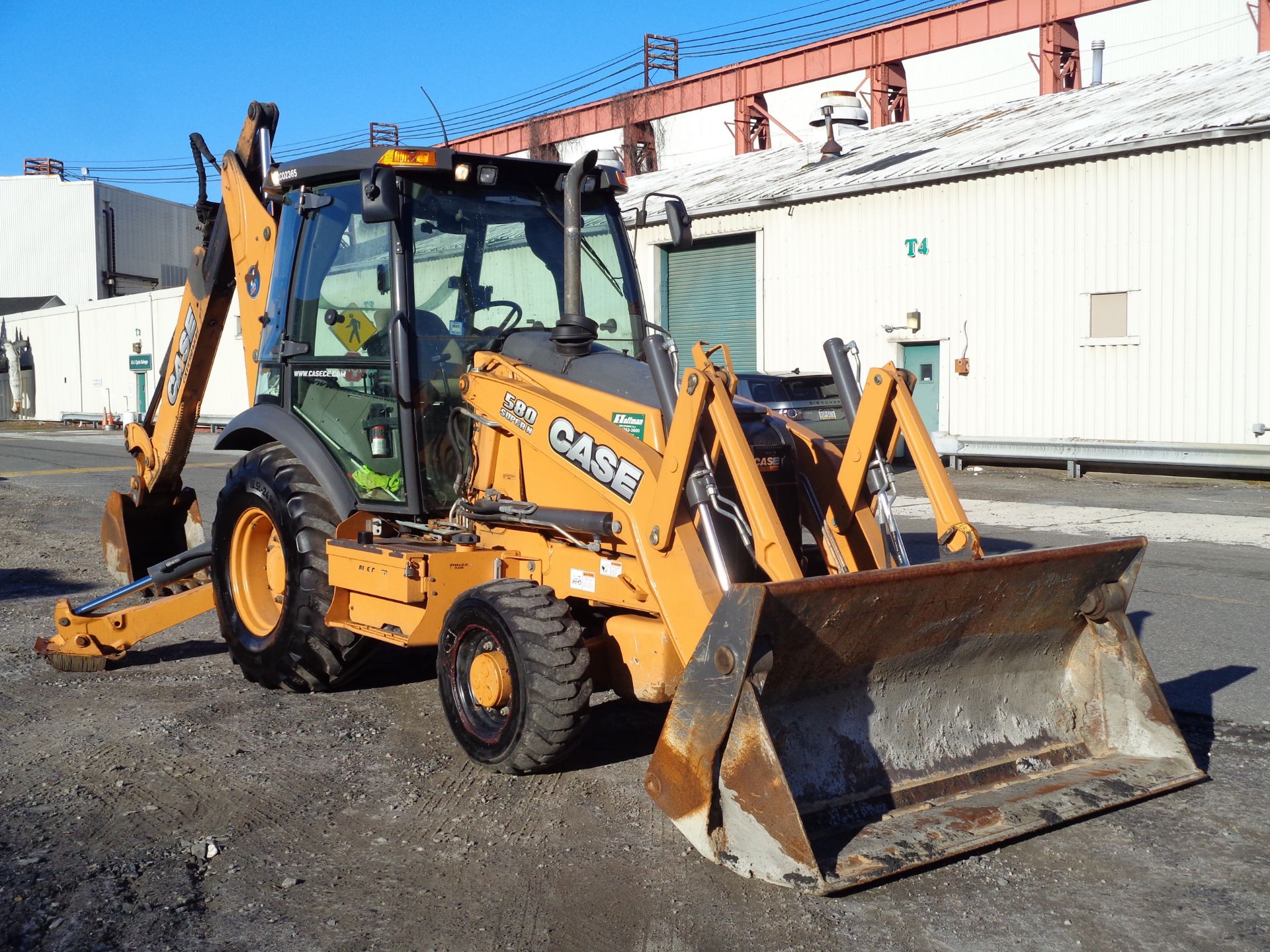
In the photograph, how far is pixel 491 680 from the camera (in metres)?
4.81

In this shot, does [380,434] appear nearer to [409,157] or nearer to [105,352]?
[409,157]

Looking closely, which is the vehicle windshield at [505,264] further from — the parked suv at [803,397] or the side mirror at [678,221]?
the parked suv at [803,397]

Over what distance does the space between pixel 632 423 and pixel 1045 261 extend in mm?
15834

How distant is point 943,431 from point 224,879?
1805 centimetres

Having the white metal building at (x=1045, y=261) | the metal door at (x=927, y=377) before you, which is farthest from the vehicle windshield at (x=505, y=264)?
the metal door at (x=927, y=377)

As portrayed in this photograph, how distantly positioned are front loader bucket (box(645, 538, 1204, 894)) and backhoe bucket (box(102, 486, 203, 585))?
5.47 meters

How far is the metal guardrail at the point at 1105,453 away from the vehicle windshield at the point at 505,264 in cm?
1129

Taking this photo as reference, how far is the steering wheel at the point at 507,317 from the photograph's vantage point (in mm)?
5914

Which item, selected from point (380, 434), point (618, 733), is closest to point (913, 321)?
point (380, 434)

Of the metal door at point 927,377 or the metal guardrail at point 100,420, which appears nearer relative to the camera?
the metal door at point 927,377

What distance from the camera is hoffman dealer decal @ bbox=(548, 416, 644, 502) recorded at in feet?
15.7

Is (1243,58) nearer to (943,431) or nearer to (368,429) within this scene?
(943,431)

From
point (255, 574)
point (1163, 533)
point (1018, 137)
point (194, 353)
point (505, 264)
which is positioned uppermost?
point (1018, 137)

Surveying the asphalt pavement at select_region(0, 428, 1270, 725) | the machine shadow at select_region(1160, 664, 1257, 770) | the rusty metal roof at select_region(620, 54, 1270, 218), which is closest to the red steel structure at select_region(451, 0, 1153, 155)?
the rusty metal roof at select_region(620, 54, 1270, 218)
